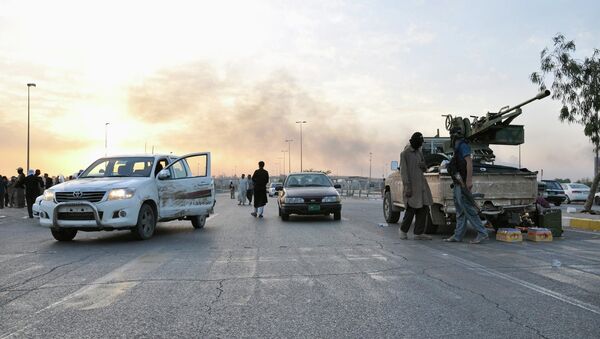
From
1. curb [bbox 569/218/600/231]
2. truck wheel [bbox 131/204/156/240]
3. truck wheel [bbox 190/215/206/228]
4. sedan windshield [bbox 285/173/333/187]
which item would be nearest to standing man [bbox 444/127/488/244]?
curb [bbox 569/218/600/231]

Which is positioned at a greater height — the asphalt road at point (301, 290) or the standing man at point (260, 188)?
the standing man at point (260, 188)

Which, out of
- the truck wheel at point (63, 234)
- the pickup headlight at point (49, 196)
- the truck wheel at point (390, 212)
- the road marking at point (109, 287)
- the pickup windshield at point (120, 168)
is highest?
the pickup windshield at point (120, 168)

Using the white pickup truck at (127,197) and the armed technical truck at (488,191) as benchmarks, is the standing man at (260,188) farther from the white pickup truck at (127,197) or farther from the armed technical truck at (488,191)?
the armed technical truck at (488,191)

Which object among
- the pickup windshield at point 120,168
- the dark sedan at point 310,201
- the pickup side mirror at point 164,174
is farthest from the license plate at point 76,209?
the dark sedan at point 310,201

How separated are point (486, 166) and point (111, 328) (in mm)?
8844

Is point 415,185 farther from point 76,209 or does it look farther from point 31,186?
point 31,186

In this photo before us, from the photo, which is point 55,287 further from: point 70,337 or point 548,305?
point 548,305

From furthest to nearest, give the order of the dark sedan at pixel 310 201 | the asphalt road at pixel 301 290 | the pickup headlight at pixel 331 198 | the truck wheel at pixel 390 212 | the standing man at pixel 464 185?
the pickup headlight at pixel 331 198 < the dark sedan at pixel 310 201 < the truck wheel at pixel 390 212 < the standing man at pixel 464 185 < the asphalt road at pixel 301 290

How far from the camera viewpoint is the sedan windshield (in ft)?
52.2

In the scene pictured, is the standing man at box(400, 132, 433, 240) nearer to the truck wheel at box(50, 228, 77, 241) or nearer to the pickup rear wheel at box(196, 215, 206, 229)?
the pickup rear wheel at box(196, 215, 206, 229)

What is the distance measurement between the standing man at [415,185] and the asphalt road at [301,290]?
0.68 meters

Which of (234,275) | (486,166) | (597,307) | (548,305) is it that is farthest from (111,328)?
(486,166)

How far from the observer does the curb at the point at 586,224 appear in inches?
493

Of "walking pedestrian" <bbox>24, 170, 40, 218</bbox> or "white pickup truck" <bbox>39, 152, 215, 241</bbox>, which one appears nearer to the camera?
"white pickup truck" <bbox>39, 152, 215, 241</bbox>
